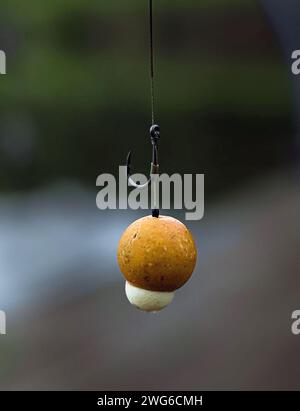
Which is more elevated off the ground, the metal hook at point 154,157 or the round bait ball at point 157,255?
the metal hook at point 154,157

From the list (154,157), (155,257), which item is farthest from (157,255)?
(154,157)

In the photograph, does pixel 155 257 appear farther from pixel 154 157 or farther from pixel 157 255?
pixel 154 157

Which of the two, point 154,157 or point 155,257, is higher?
point 154,157

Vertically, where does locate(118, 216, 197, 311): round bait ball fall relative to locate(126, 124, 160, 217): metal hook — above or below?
below

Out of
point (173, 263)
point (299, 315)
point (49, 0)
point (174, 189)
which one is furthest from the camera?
point (49, 0)

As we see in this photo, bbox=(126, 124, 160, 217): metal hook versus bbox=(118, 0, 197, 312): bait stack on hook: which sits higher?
bbox=(126, 124, 160, 217): metal hook

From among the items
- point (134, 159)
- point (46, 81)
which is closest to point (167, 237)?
point (134, 159)

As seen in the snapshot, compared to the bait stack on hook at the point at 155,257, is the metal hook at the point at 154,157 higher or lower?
higher

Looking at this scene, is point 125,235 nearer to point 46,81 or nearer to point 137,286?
point 137,286
